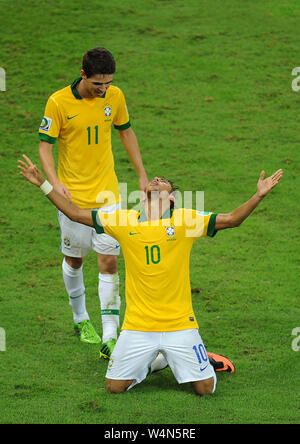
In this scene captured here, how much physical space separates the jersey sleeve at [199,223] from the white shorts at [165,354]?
0.74 m

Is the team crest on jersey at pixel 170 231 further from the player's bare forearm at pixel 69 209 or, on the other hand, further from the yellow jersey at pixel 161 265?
the player's bare forearm at pixel 69 209

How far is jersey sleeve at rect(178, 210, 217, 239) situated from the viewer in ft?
19.3

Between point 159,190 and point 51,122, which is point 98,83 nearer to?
point 51,122

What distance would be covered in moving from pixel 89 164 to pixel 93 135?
0.85 feet

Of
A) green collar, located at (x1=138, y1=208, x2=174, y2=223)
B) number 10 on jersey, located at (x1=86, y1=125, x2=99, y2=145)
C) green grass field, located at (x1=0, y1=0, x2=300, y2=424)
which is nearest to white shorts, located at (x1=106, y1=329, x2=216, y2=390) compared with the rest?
green grass field, located at (x1=0, y1=0, x2=300, y2=424)

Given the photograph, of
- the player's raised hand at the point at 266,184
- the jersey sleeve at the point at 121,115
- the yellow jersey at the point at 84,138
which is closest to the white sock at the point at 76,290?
the yellow jersey at the point at 84,138

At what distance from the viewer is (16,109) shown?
1317 centimetres

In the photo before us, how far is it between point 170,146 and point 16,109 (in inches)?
111

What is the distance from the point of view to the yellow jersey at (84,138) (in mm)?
6766

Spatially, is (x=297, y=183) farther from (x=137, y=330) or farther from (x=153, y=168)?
(x=137, y=330)

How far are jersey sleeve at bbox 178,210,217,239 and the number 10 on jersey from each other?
1.33 m

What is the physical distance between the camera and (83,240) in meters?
7.07

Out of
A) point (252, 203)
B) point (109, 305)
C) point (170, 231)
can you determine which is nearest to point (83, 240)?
point (109, 305)
